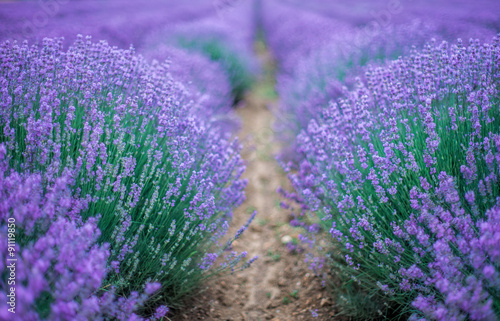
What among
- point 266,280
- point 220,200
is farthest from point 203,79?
point 266,280

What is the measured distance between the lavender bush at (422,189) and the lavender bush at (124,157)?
69 cm

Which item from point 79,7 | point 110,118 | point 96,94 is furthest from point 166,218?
point 79,7

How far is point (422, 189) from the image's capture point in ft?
6.28

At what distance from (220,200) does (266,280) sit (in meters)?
0.78

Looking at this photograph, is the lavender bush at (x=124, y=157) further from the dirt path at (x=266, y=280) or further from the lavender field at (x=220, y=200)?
the dirt path at (x=266, y=280)

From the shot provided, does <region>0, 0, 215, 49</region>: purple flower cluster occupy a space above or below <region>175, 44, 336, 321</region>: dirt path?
above

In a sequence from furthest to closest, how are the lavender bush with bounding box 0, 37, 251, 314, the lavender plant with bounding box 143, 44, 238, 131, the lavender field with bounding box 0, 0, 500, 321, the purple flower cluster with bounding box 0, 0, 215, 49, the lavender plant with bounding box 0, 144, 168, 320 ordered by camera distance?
the lavender plant with bounding box 143, 44, 238, 131
the purple flower cluster with bounding box 0, 0, 215, 49
the lavender bush with bounding box 0, 37, 251, 314
the lavender field with bounding box 0, 0, 500, 321
the lavender plant with bounding box 0, 144, 168, 320

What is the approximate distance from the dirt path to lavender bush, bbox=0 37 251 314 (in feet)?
1.00

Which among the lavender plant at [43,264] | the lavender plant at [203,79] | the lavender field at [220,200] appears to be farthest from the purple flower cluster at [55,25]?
the lavender plant at [43,264]

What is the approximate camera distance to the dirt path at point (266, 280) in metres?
2.35

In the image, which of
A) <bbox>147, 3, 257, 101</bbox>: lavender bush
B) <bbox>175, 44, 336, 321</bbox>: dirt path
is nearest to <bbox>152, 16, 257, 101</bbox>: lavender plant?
<bbox>147, 3, 257, 101</bbox>: lavender bush

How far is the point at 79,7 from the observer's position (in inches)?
292

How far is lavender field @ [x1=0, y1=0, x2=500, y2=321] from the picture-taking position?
1351 mm

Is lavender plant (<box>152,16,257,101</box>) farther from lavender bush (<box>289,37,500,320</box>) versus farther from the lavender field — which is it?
lavender bush (<box>289,37,500,320</box>)
